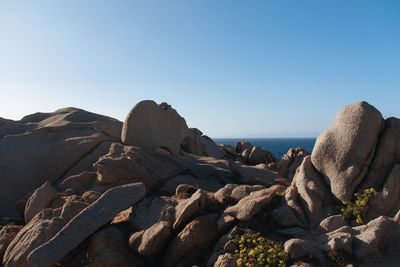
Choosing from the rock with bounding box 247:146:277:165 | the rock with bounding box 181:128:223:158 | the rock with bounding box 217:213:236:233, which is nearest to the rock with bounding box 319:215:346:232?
the rock with bounding box 217:213:236:233

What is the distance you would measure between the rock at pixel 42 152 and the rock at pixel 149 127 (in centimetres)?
242

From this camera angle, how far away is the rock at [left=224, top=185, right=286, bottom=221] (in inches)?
318

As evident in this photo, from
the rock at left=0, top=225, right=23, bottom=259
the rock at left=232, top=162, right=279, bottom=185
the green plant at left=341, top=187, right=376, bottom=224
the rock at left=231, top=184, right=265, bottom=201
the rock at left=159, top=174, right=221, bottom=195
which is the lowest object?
the rock at left=0, top=225, right=23, bottom=259

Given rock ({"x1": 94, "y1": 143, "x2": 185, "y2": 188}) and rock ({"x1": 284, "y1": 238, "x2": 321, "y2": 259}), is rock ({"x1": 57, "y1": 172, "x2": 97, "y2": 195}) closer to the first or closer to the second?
rock ({"x1": 94, "y1": 143, "x2": 185, "y2": 188})

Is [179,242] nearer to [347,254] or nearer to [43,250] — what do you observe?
[43,250]

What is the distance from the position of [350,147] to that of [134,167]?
8.50 meters

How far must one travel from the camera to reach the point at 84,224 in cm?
841

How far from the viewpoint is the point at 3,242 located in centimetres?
950

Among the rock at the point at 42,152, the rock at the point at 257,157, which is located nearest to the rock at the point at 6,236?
the rock at the point at 42,152

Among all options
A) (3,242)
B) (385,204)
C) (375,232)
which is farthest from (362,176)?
(3,242)

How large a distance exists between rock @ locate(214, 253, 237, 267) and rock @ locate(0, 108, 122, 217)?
1080 cm

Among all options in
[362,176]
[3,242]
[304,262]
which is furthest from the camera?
[3,242]

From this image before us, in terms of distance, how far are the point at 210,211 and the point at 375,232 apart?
3.97 metres

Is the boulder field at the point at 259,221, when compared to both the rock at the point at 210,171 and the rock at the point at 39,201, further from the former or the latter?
the rock at the point at 210,171
